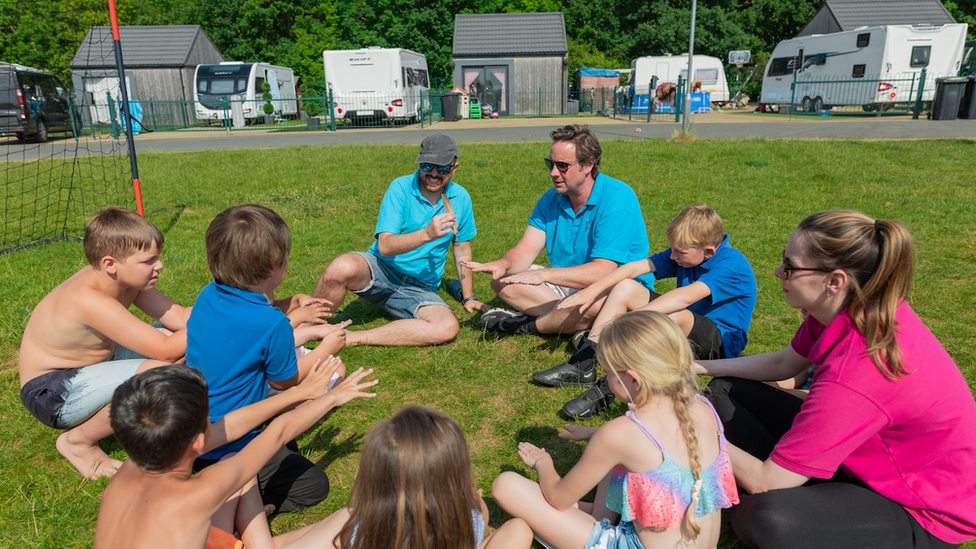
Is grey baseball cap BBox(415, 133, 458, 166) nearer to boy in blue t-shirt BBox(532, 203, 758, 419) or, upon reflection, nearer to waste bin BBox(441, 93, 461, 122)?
boy in blue t-shirt BBox(532, 203, 758, 419)

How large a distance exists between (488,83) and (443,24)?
11470mm

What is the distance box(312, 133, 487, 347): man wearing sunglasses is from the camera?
14.7ft

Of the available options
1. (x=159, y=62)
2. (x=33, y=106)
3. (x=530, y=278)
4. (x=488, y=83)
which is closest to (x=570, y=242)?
(x=530, y=278)

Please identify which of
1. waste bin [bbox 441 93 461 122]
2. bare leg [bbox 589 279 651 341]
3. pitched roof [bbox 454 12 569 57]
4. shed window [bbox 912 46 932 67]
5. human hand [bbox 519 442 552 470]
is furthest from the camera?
pitched roof [bbox 454 12 569 57]

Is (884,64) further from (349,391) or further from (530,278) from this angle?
(349,391)

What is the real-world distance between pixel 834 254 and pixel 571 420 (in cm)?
187

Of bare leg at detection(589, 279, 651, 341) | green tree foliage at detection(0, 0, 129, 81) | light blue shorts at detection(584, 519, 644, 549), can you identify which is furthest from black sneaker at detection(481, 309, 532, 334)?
green tree foliage at detection(0, 0, 129, 81)

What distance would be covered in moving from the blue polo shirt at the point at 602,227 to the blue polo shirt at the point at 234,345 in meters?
2.40

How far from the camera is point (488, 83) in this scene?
99.9 ft

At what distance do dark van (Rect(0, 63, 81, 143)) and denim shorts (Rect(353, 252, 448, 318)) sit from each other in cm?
1533

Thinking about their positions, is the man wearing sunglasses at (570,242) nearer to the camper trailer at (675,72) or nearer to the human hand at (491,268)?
the human hand at (491,268)

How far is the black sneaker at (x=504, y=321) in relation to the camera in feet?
15.2

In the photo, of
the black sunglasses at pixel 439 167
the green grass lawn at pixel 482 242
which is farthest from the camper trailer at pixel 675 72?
the black sunglasses at pixel 439 167

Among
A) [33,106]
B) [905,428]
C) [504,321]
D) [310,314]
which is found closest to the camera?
[905,428]
